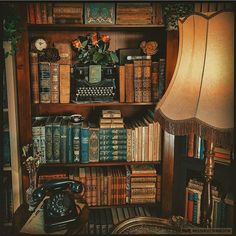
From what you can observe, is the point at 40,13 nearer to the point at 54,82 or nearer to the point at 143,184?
the point at 54,82

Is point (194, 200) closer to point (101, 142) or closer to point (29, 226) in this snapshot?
point (101, 142)

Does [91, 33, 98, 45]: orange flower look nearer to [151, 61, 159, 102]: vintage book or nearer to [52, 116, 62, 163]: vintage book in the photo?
[151, 61, 159, 102]: vintage book

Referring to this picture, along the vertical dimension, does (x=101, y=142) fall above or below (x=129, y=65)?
below

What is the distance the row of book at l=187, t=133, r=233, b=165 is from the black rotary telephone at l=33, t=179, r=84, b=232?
0.77 metres

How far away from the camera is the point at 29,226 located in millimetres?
1581

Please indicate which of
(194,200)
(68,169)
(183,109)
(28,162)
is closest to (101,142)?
(68,169)

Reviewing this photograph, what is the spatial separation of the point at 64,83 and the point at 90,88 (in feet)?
0.53

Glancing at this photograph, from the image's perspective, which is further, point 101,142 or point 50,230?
point 101,142

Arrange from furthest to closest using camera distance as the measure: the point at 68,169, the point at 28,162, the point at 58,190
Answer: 1. the point at 68,169
2. the point at 28,162
3. the point at 58,190

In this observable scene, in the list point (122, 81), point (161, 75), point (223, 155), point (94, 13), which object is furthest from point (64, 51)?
point (223, 155)

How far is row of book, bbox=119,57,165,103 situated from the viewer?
2.10m

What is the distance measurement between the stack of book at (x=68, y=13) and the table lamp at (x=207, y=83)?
0.92 metres

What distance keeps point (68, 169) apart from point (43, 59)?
75cm

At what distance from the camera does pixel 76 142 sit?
2.16 metres
